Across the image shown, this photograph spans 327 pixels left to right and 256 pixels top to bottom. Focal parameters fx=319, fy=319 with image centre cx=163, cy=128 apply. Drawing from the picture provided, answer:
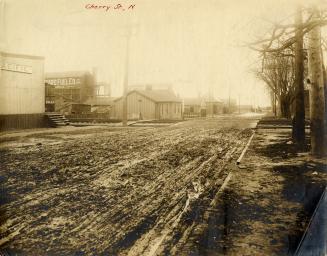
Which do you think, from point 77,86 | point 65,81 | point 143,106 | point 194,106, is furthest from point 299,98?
point 194,106

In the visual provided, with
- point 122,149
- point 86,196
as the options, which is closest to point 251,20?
point 86,196

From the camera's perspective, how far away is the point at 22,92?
2173 centimetres

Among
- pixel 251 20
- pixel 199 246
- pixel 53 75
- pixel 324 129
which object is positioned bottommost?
pixel 199 246

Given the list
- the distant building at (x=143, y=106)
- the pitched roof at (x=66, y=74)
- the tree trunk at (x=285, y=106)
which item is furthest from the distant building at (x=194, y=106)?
the tree trunk at (x=285, y=106)

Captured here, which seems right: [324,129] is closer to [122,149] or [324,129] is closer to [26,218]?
[122,149]

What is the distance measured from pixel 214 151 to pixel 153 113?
3715 cm

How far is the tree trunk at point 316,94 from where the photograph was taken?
957 centimetres

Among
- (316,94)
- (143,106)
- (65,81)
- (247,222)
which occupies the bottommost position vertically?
(247,222)

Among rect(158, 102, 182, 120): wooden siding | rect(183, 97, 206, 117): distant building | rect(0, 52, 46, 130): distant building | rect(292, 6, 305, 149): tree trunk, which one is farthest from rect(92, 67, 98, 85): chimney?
rect(292, 6, 305, 149): tree trunk

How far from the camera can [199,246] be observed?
3.89 metres

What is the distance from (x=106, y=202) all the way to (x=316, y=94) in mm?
7316

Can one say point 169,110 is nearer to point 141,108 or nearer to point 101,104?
point 141,108

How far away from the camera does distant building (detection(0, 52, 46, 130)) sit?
2045 cm

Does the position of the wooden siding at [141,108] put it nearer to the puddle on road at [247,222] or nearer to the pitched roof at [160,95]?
the pitched roof at [160,95]
